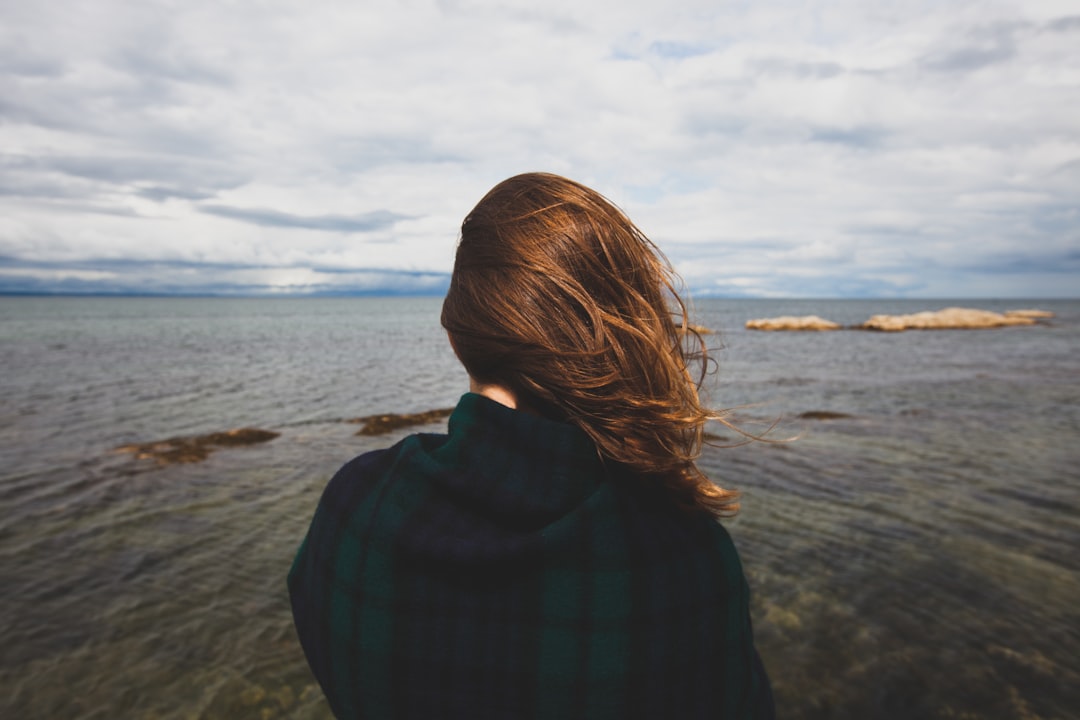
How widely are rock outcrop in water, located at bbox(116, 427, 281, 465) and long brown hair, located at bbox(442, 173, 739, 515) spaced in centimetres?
1096

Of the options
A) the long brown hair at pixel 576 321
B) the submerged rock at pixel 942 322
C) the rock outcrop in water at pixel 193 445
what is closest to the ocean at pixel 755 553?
the rock outcrop in water at pixel 193 445

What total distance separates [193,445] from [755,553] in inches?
406

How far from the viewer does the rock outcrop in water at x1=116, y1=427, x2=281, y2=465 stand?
10.8 meters

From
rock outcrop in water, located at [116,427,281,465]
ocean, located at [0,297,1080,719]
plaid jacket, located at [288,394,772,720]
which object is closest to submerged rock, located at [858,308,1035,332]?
ocean, located at [0,297,1080,719]

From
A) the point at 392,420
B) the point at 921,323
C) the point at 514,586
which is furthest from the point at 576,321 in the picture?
the point at 921,323

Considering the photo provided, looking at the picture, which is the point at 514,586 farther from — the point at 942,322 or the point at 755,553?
→ the point at 942,322

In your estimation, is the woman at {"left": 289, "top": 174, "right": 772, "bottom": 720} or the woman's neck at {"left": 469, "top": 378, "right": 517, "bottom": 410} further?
the woman's neck at {"left": 469, "top": 378, "right": 517, "bottom": 410}

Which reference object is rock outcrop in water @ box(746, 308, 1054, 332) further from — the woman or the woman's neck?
the woman's neck

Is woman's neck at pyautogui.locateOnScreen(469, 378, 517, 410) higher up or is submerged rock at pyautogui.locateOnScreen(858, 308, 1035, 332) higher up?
woman's neck at pyautogui.locateOnScreen(469, 378, 517, 410)

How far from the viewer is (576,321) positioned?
147 cm

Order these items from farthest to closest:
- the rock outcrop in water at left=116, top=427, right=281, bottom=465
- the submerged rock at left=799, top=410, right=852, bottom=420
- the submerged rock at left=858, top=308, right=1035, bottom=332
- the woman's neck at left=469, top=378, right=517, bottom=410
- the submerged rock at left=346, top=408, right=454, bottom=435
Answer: the submerged rock at left=858, top=308, right=1035, bottom=332
the submerged rock at left=799, top=410, right=852, bottom=420
the submerged rock at left=346, top=408, right=454, bottom=435
the rock outcrop in water at left=116, top=427, right=281, bottom=465
the woman's neck at left=469, top=378, right=517, bottom=410

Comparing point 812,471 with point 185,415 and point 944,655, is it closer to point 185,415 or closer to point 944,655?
point 944,655

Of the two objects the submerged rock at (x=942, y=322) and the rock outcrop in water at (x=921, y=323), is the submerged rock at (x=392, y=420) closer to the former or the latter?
the rock outcrop in water at (x=921, y=323)

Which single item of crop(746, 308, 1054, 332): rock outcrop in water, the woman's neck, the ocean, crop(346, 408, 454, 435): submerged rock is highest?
the woman's neck
